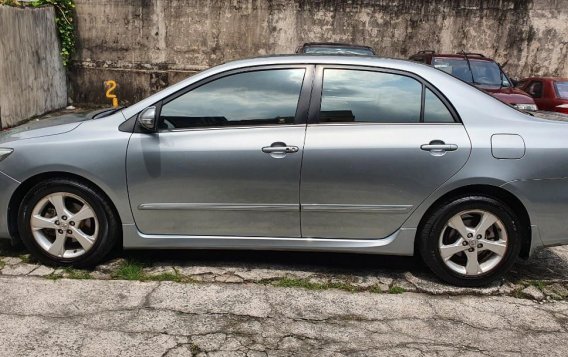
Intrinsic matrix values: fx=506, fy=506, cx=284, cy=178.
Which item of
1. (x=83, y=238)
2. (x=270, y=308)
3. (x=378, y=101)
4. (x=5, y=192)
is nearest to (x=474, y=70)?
(x=378, y=101)

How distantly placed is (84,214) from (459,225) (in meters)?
2.67

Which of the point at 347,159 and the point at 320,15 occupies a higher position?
the point at 320,15

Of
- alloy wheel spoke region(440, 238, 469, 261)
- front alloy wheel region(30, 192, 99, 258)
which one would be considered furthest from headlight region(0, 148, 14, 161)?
alloy wheel spoke region(440, 238, 469, 261)

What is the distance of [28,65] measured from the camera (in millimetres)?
9203

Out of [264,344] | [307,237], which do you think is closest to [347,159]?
[307,237]

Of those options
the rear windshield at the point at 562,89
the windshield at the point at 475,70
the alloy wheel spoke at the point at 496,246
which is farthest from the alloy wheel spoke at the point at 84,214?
the rear windshield at the point at 562,89

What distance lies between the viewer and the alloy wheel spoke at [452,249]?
3.58 meters

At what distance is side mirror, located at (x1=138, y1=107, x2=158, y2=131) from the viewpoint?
3541 millimetres

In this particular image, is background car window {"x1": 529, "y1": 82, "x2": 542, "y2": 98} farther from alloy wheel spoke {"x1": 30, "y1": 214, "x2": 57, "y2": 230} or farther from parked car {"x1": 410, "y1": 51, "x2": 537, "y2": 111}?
alloy wheel spoke {"x1": 30, "y1": 214, "x2": 57, "y2": 230}

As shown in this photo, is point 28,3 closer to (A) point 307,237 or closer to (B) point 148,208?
(B) point 148,208

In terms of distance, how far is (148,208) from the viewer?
142 inches

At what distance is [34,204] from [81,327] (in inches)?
43.7

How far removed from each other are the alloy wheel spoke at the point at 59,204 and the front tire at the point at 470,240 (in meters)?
2.57

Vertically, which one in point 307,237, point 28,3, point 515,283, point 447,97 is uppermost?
point 28,3
